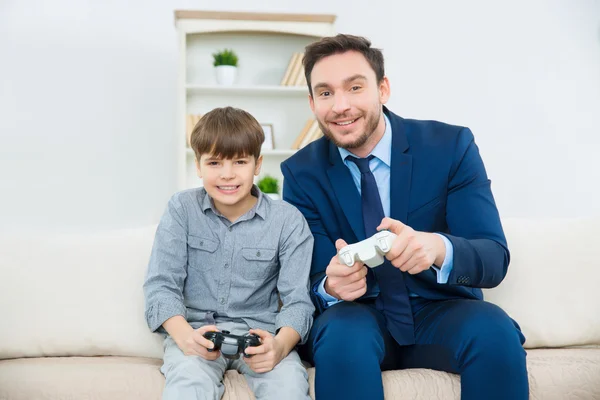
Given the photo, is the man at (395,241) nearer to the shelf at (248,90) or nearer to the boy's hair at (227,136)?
the boy's hair at (227,136)

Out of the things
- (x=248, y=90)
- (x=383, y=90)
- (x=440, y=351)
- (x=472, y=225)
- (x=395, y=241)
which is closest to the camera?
(x=395, y=241)

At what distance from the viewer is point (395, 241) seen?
1.25 metres

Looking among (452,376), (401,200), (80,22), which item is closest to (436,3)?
(80,22)

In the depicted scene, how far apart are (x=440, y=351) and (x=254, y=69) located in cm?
264

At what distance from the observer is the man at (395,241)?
1.24 meters

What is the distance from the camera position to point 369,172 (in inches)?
61.7

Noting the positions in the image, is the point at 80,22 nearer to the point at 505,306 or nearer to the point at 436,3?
the point at 436,3

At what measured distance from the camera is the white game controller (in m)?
1.24

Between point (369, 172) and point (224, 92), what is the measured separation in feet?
7.11

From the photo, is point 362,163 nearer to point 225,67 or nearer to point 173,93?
point 225,67

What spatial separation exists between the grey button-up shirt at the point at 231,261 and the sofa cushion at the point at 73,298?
0.16 meters

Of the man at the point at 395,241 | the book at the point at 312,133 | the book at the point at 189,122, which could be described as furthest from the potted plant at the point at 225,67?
the man at the point at 395,241

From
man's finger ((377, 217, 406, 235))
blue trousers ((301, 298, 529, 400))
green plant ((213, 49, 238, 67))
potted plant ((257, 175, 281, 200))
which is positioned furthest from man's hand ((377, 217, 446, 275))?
green plant ((213, 49, 238, 67))

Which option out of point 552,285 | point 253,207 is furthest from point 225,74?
point 552,285
